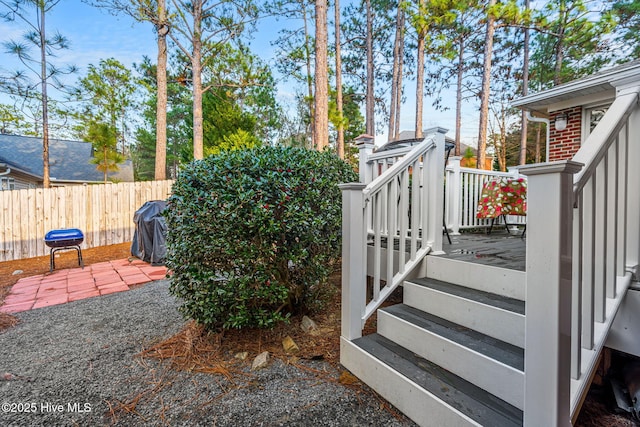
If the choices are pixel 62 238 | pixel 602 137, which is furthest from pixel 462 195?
pixel 62 238

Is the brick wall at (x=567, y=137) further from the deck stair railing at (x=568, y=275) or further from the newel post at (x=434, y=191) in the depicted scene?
the deck stair railing at (x=568, y=275)

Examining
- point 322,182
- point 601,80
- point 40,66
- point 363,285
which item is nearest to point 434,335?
point 363,285

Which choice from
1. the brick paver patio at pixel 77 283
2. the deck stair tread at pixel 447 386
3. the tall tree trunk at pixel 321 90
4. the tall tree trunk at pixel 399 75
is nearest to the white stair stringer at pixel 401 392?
the deck stair tread at pixel 447 386

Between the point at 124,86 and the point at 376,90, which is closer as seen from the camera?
the point at 124,86

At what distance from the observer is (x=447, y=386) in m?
1.63

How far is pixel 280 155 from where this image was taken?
2.54 m

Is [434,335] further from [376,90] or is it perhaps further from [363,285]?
[376,90]

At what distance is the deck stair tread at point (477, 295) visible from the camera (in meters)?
1.84

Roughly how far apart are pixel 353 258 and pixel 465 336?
85 cm

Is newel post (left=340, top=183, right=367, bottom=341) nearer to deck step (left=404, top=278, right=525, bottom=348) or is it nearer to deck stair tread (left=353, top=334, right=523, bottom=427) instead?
deck stair tread (left=353, top=334, right=523, bottom=427)

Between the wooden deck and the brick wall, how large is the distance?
2.93 m

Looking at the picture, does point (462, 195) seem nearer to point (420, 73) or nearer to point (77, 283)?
point (77, 283)

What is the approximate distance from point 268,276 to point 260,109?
1712 centimetres

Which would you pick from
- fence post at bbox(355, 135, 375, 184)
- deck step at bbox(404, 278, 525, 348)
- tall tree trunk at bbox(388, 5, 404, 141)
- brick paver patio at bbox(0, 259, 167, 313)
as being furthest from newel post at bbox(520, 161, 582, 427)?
tall tree trunk at bbox(388, 5, 404, 141)
